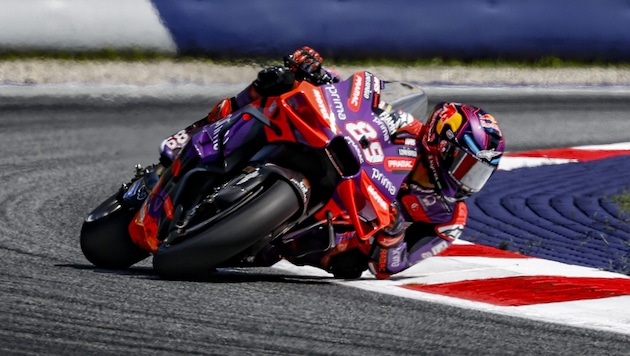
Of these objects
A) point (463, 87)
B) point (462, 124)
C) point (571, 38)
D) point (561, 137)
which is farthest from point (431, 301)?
point (571, 38)

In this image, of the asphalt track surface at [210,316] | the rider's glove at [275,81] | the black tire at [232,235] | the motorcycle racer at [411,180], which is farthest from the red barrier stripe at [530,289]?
the rider's glove at [275,81]

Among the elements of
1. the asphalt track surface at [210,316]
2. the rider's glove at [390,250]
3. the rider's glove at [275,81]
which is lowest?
the rider's glove at [390,250]

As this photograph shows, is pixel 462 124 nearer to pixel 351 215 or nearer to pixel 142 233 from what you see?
pixel 351 215

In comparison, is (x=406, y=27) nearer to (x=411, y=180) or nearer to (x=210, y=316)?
(x=411, y=180)

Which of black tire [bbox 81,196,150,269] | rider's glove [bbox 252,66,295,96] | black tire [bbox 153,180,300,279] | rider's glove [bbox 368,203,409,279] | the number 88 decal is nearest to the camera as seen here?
black tire [bbox 153,180,300,279]

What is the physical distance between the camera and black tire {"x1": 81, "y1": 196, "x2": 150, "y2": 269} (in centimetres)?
567

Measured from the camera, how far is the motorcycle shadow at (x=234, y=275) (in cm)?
517

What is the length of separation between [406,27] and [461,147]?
679 centimetres

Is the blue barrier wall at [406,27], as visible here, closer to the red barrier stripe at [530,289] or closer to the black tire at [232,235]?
the red barrier stripe at [530,289]

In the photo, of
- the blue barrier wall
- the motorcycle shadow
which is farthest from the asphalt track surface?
the blue barrier wall

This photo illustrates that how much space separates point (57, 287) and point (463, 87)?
8077 millimetres

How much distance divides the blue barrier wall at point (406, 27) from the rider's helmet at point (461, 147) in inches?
232

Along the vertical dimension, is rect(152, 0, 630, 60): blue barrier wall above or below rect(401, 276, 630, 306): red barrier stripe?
below

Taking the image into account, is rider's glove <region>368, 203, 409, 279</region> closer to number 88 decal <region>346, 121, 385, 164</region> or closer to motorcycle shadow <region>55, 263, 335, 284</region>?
motorcycle shadow <region>55, 263, 335, 284</region>
